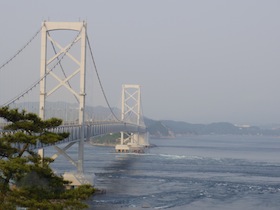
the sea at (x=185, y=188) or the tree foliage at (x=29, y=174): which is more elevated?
the tree foliage at (x=29, y=174)

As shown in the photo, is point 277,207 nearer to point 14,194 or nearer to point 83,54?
point 83,54

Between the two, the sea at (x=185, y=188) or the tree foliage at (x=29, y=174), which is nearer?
the tree foliage at (x=29, y=174)

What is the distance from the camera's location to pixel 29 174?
43.2 feet

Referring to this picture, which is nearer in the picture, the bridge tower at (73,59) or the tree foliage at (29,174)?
the tree foliage at (29,174)

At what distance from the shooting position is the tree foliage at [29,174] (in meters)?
12.0

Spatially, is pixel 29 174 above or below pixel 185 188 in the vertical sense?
above

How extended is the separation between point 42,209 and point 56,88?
1501 centimetres

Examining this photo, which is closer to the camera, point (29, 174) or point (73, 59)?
point (29, 174)

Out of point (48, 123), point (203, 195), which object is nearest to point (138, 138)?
point (203, 195)

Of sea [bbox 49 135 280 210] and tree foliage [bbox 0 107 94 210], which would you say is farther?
sea [bbox 49 135 280 210]

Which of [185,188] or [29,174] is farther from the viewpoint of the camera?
[185,188]

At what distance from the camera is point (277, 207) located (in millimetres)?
25656

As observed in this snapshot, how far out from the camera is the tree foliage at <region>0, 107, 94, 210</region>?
474 inches

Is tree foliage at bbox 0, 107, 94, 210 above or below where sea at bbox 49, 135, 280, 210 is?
above
